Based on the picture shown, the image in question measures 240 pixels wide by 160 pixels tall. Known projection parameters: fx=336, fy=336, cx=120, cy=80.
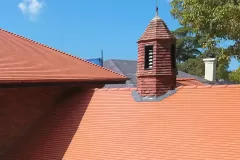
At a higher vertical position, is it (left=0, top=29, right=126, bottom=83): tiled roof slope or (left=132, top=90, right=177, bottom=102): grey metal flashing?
(left=0, top=29, right=126, bottom=83): tiled roof slope

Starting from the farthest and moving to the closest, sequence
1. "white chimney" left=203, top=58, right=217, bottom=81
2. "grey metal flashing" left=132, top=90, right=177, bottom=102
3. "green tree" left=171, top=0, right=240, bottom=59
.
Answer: "white chimney" left=203, top=58, right=217, bottom=81
"green tree" left=171, top=0, right=240, bottom=59
"grey metal flashing" left=132, top=90, right=177, bottom=102

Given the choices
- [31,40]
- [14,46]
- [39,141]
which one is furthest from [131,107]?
[31,40]

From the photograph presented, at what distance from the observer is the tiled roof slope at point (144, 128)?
6594 mm

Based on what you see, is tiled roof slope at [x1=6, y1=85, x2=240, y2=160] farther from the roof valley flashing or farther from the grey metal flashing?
the roof valley flashing

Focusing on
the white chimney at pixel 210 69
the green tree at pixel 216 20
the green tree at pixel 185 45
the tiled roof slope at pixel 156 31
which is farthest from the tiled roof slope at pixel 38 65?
the green tree at pixel 185 45

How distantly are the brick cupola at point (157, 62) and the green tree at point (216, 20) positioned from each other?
2507 millimetres

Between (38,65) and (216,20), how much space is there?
5646 millimetres

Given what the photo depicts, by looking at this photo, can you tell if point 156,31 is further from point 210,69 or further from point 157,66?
point 210,69

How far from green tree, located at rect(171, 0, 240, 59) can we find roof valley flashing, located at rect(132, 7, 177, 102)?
8.22 feet

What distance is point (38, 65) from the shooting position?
9.29 meters

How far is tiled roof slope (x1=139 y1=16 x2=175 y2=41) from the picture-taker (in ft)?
28.4

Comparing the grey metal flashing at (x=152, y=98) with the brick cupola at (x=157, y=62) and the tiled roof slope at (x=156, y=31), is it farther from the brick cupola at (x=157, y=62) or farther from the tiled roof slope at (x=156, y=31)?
the tiled roof slope at (x=156, y=31)

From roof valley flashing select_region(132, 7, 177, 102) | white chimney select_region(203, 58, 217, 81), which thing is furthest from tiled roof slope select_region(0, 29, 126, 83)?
white chimney select_region(203, 58, 217, 81)

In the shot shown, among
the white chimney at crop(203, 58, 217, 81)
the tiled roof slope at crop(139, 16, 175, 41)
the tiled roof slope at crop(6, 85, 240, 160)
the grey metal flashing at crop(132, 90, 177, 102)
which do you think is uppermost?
the tiled roof slope at crop(139, 16, 175, 41)
